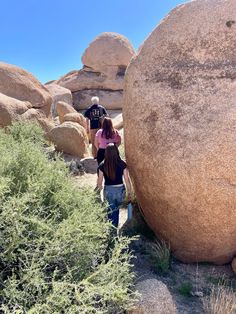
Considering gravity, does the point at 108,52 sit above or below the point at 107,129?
above

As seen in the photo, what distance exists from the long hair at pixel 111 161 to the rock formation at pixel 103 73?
13.4 m

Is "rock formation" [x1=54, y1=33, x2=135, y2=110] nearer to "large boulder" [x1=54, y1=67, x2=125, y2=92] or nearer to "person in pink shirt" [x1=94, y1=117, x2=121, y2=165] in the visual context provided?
"large boulder" [x1=54, y1=67, x2=125, y2=92]

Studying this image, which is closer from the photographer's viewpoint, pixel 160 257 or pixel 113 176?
pixel 160 257

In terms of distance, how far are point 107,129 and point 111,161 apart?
111cm

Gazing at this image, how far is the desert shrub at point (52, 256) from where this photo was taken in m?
3.02

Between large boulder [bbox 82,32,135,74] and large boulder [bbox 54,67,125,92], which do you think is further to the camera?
large boulder [bbox 54,67,125,92]

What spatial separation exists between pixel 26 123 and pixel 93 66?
9.73 m

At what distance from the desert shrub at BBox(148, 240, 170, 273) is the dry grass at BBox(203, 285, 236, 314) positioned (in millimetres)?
692

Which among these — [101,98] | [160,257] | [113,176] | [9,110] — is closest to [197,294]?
[160,257]

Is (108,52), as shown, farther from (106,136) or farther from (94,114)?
(106,136)

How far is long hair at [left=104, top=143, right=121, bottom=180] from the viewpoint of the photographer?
4797 mm

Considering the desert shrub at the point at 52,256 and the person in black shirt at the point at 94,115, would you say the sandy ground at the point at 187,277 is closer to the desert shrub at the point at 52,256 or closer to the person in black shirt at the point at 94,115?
the desert shrub at the point at 52,256

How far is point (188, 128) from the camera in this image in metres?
4.40

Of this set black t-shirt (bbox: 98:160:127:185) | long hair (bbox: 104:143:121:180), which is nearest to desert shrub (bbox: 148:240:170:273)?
black t-shirt (bbox: 98:160:127:185)
